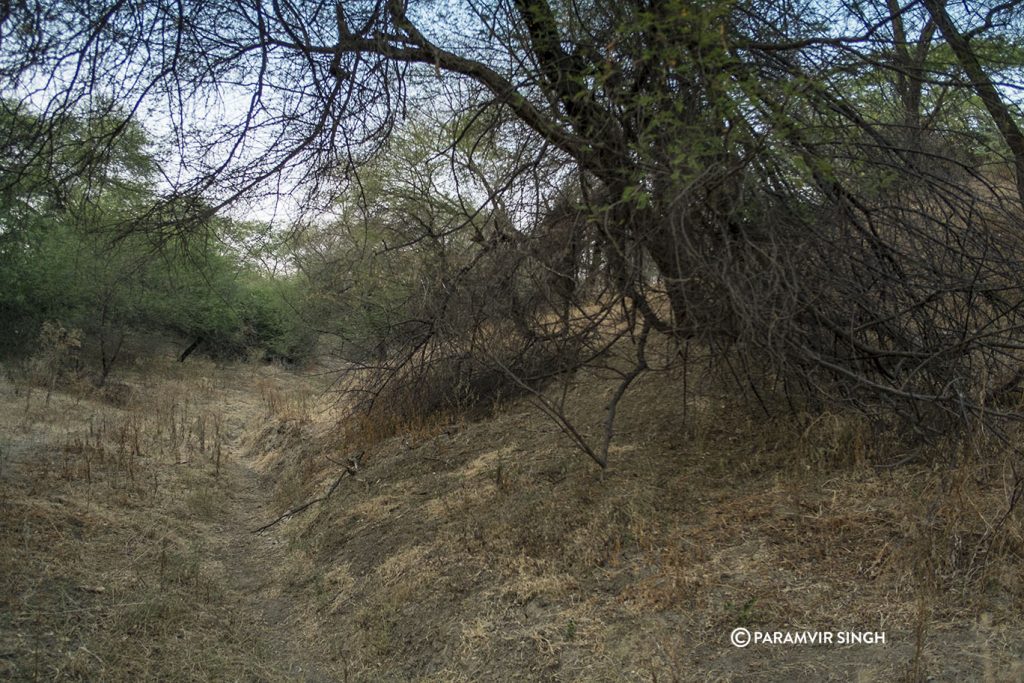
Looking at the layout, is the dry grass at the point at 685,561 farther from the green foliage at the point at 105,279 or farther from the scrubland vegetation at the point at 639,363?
the green foliage at the point at 105,279

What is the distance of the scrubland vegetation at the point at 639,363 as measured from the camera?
4.61m

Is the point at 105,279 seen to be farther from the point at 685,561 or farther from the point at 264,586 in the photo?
the point at 685,561

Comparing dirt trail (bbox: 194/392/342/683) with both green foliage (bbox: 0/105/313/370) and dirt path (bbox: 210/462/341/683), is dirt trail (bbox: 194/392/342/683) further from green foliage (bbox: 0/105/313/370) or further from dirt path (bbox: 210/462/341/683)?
green foliage (bbox: 0/105/313/370)

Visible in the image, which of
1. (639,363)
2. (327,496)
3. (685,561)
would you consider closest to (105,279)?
(327,496)

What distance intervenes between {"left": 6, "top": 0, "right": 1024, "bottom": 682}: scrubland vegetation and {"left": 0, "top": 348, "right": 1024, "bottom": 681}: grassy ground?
27 millimetres

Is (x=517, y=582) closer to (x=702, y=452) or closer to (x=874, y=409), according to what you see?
(x=702, y=452)

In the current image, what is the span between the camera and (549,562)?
5590 millimetres

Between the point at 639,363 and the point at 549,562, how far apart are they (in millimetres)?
1876

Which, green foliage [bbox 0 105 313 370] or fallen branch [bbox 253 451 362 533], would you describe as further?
fallen branch [bbox 253 451 362 533]

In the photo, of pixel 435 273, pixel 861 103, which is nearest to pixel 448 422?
pixel 435 273

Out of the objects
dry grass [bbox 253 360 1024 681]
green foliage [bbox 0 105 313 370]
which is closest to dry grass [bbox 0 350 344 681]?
dry grass [bbox 253 360 1024 681]

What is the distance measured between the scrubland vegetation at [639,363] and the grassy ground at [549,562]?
0.09 feet

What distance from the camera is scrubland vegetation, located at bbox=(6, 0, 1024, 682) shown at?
15.1 feet

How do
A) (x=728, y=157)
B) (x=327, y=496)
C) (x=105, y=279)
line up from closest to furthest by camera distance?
1. (x=728, y=157)
2. (x=327, y=496)
3. (x=105, y=279)
